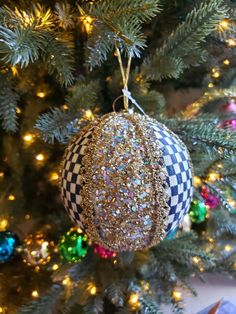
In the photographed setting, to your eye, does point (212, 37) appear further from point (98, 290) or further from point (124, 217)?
point (98, 290)

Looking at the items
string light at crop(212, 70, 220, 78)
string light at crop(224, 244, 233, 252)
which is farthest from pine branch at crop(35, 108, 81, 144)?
string light at crop(224, 244, 233, 252)

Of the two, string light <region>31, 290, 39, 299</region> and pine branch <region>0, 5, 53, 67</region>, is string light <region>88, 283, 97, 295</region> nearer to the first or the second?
string light <region>31, 290, 39, 299</region>

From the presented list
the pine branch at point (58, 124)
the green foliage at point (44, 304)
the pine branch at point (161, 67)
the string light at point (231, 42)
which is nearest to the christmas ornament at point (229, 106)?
the string light at point (231, 42)

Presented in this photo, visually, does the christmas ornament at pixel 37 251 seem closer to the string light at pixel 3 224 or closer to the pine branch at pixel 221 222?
the string light at pixel 3 224

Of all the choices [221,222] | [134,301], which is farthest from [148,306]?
[221,222]

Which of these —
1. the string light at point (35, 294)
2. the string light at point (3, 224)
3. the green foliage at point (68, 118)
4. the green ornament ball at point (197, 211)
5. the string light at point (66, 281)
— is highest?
the green foliage at point (68, 118)

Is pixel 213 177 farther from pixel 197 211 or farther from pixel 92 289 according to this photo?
pixel 92 289
